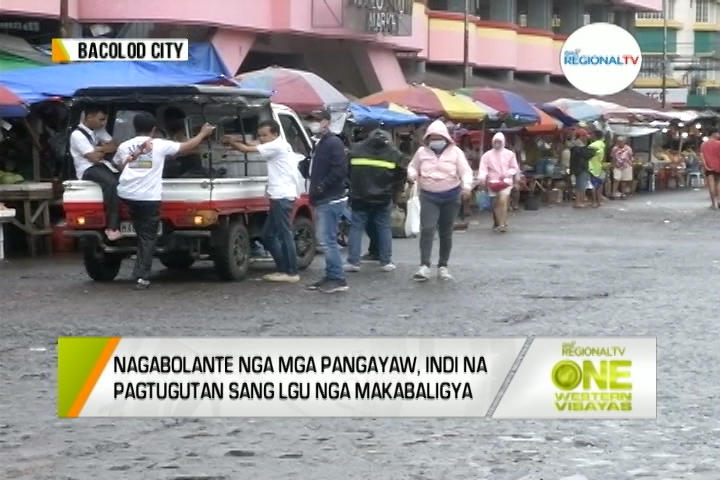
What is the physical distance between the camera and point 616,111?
4659cm

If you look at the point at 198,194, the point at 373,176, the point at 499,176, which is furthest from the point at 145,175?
the point at 499,176

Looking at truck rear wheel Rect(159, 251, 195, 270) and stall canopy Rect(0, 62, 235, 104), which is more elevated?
stall canopy Rect(0, 62, 235, 104)

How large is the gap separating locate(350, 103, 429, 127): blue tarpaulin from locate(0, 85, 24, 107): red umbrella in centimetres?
859

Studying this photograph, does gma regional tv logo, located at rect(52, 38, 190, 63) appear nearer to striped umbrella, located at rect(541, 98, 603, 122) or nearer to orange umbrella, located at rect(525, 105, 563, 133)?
orange umbrella, located at rect(525, 105, 563, 133)

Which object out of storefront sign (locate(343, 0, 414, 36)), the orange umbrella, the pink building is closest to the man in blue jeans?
the pink building

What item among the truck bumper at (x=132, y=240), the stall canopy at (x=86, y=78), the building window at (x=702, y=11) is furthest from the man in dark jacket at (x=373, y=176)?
the building window at (x=702, y=11)

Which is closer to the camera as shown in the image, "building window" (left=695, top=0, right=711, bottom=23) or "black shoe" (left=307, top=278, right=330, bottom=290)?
"black shoe" (left=307, top=278, right=330, bottom=290)

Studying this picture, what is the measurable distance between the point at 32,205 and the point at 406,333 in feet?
33.6

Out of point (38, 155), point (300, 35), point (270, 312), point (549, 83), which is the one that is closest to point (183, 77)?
point (38, 155)

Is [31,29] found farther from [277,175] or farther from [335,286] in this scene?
[335,286]

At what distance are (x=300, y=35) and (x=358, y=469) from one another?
93.9 feet

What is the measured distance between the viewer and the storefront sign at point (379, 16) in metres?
36.2

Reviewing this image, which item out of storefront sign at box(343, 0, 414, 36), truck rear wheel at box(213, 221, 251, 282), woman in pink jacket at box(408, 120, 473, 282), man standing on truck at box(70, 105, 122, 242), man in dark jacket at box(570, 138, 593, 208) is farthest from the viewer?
man in dark jacket at box(570, 138, 593, 208)

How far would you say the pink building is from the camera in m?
31.1
